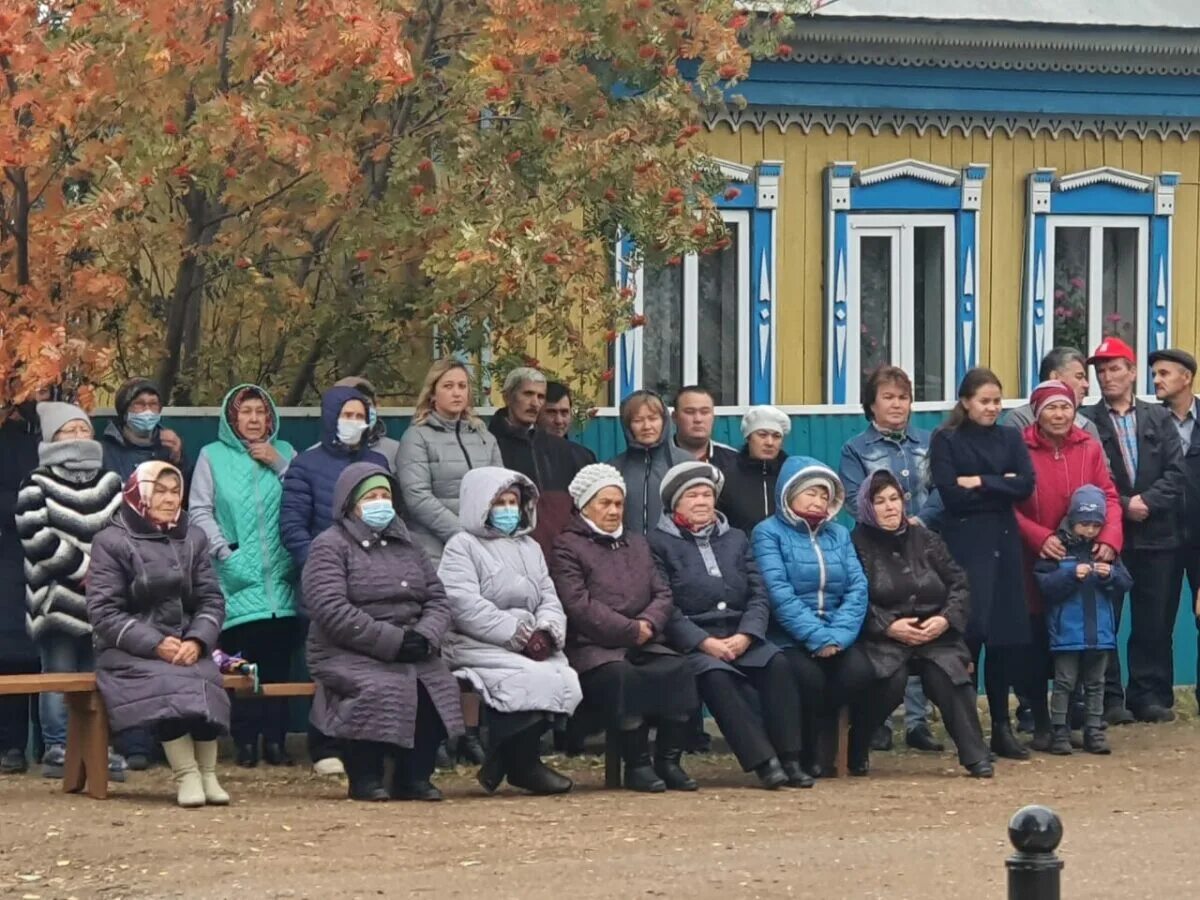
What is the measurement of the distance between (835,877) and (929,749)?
414cm

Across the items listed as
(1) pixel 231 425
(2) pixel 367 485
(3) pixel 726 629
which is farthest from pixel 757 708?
(1) pixel 231 425

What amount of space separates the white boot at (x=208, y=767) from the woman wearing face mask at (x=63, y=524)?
0.93m

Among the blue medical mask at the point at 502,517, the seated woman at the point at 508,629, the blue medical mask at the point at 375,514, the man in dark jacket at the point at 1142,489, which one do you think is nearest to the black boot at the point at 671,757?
the seated woman at the point at 508,629

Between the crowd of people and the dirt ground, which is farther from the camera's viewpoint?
the crowd of people

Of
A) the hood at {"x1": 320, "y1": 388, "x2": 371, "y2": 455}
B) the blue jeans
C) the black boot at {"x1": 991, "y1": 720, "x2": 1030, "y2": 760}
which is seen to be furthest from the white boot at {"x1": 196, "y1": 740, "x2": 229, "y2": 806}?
the black boot at {"x1": 991, "y1": 720, "x2": 1030, "y2": 760}

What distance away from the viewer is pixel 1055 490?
1436cm

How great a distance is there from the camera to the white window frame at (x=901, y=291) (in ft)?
63.2

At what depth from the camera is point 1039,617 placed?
1430 centimetres

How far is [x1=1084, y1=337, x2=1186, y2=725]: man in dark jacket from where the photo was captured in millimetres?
15117

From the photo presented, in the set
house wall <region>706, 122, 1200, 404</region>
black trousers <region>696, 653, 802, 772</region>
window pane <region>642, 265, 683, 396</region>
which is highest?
house wall <region>706, 122, 1200, 404</region>

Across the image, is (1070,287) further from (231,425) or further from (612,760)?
(231,425)

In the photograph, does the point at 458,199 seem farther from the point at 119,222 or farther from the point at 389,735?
the point at 389,735

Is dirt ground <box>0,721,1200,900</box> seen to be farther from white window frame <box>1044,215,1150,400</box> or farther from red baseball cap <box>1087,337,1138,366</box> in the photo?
white window frame <box>1044,215,1150,400</box>

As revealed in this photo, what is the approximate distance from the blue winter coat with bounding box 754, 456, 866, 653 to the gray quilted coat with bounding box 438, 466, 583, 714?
1124 mm
